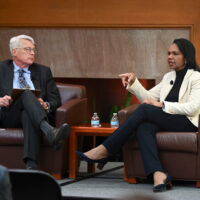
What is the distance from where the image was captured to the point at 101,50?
5.43 meters

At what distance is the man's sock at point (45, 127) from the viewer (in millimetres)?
3375

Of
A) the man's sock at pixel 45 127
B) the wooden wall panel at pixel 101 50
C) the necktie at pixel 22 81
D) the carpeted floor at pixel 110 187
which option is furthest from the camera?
the wooden wall panel at pixel 101 50

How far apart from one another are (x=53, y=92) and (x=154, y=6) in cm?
183

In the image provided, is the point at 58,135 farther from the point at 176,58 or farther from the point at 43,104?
the point at 176,58

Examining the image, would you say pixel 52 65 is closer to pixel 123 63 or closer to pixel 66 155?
pixel 123 63

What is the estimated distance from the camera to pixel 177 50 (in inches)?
148

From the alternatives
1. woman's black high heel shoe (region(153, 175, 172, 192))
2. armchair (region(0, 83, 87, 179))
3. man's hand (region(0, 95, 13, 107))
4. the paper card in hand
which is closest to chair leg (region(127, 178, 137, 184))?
woman's black high heel shoe (region(153, 175, 172, 192))

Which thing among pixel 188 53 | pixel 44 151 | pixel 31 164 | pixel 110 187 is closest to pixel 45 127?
pixel 31 164

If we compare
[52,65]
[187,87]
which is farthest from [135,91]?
[52,65]

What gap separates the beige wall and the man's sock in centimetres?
208

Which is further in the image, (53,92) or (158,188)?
(53,92)

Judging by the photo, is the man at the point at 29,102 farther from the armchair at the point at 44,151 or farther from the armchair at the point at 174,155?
the armchair at the point at 174,155

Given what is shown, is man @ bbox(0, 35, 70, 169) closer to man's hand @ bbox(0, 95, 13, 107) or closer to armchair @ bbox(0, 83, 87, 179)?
man's hand @ bbox(0, 95, 13, 107)

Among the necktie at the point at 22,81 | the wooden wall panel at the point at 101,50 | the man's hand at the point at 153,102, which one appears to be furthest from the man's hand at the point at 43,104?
the wooden wall panel at the point at 101,50
